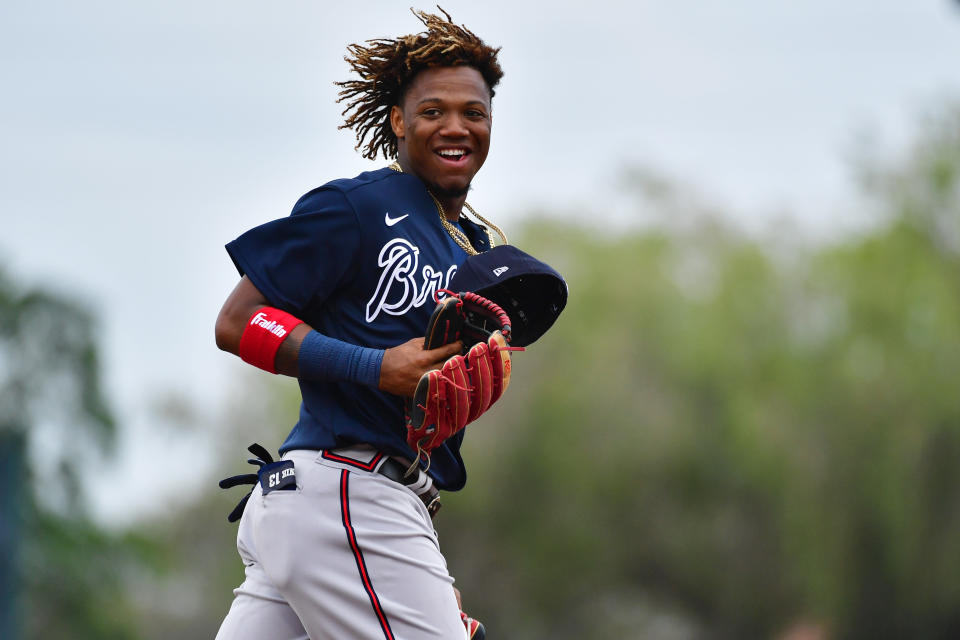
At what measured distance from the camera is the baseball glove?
341cm

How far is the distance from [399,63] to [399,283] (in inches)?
33.2

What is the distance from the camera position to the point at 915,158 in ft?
68.2

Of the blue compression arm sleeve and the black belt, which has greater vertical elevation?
the blue compression arm sleeve

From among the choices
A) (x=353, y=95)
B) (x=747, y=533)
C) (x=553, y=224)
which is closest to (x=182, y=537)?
(x=553, y=224)

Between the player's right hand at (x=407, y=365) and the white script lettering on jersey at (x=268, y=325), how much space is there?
310 mm

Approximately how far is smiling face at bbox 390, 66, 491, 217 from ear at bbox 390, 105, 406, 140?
31mm

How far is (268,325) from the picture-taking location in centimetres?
349

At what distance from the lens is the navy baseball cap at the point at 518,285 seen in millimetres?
3709

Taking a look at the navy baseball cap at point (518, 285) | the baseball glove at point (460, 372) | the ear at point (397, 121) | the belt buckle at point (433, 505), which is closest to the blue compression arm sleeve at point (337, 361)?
the baseball glove at point (460, 372)

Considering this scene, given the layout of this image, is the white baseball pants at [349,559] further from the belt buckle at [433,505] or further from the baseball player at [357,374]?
the belt buckle at [433,505]

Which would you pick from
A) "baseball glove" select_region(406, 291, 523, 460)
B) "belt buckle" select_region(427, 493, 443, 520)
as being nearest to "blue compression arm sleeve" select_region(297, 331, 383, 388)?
"baseball glove" select_region(406, 291, 523, 460)

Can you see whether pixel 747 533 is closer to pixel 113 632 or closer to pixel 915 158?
pixel 915 158

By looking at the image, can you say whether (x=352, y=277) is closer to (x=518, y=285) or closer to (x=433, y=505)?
(x=518, y=285)

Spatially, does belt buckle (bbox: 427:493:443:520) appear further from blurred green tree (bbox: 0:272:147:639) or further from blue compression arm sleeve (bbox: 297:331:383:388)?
blurred green tree (bbox: 0:272:147:639)
